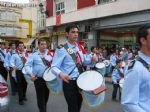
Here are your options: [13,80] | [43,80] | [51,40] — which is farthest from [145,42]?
[51,40]

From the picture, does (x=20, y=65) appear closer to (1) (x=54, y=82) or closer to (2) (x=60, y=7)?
(1) (x=54, y=82)

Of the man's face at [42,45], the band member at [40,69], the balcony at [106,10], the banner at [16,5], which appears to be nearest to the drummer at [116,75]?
the band member at [40,69]

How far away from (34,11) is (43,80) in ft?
178

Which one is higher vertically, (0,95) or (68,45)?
(68,45)

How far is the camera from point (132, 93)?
2918 mm

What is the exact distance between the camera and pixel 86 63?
5.90m

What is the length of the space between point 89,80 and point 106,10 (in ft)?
62.3

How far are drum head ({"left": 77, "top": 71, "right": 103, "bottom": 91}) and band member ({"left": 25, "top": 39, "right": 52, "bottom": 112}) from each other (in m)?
2.12

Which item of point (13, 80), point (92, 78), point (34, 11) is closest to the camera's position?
point (92, 78)

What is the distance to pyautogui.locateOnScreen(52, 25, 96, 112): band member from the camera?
566cm

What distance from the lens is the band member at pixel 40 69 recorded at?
7.58 m

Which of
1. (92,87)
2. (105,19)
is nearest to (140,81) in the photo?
(92,87)

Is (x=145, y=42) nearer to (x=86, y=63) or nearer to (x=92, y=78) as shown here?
(x=92, y=78)

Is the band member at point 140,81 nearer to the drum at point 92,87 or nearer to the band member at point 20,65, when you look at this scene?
the drum at point 92,87
